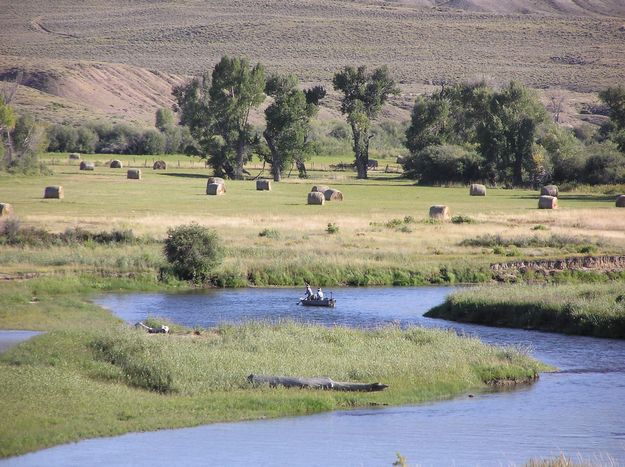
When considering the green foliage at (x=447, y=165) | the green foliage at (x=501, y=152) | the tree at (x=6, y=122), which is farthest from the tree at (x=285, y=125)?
the tree at (x=6, y=122)

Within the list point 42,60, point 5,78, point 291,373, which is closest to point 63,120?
point 5,78

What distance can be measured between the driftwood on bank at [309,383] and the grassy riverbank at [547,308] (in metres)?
11.1

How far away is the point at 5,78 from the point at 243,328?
14721cm

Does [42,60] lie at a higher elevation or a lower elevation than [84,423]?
higher

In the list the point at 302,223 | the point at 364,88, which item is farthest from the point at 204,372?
the point at 364,88

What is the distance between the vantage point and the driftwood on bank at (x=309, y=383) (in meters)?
24.9

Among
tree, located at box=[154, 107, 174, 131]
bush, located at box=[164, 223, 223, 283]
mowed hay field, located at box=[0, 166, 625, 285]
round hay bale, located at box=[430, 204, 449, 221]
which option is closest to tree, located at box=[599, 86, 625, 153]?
mowed hay field, located at box=[0, 166, 625, 285]

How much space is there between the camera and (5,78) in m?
169

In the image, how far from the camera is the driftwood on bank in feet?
81.6

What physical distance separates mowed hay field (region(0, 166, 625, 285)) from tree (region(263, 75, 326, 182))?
12212mm

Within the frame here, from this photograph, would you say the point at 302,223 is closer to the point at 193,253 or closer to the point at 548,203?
the point at 193,253

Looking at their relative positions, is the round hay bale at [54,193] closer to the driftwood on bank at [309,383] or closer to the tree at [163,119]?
the driftwood on bank at [309,383]

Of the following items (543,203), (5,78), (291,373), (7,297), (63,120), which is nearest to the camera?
(291,373)

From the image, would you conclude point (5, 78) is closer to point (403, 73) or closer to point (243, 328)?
point (403, 73)
